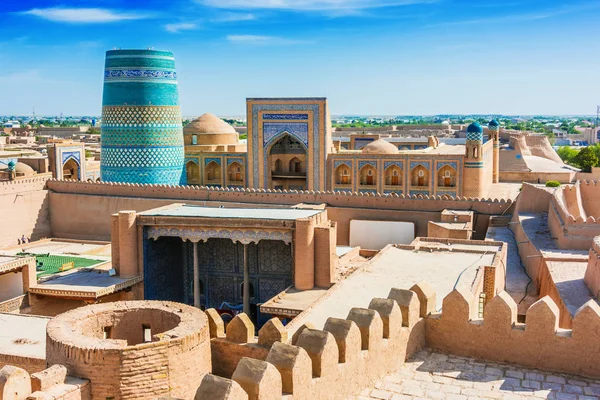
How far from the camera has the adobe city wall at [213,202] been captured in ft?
49.6

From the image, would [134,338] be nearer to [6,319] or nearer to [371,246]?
[6,319]

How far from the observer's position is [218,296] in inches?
507

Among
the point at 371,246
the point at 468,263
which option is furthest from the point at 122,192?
the point at 468,263

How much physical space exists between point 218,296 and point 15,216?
7701mm

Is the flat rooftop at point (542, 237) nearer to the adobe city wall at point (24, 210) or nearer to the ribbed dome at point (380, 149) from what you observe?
the ribbed dome at point (380, 149)

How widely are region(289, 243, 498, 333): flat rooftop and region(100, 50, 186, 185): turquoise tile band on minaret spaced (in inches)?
402

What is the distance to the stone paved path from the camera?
4.43 meters

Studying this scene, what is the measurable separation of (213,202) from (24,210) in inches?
211

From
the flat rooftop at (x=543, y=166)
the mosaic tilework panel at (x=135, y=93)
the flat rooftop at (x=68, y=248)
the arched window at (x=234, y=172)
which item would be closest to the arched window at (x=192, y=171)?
the arched window at (x=234, y=172)

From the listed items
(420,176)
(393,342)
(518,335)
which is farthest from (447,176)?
(393,342)

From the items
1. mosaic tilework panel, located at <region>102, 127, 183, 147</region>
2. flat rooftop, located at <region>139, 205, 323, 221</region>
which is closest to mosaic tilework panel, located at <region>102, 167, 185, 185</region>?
mosaic tilework panel, located at <region>102, 127, 183, 147</region>

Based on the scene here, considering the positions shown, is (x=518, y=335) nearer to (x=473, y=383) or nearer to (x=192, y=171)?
(x=473, y=383)

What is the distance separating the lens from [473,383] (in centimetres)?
465

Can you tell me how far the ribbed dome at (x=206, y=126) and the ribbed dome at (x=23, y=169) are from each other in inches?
219
